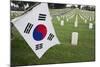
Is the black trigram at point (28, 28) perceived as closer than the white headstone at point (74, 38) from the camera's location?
Yes

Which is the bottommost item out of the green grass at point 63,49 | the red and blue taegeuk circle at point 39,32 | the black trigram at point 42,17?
the green grass at point 63,49

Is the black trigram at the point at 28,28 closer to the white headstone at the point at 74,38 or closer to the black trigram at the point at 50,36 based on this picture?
the black trigram at the point at 50,36

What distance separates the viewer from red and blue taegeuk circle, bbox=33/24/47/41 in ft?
6.05

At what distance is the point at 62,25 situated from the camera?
1.93 metres

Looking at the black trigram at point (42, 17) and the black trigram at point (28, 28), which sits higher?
the black trigram at point (42, 17)

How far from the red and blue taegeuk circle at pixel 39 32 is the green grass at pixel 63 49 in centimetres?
11

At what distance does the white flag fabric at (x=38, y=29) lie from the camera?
70.6 inches

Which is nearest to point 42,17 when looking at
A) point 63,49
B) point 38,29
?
point 38,29

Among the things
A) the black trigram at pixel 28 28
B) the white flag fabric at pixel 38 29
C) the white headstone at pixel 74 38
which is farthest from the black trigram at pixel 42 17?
the white headstone at pixel 74 38

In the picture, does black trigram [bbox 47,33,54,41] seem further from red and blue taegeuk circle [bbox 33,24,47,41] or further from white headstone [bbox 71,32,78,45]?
white headstone [bbox 71,32,78,45]

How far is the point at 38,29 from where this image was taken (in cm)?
185

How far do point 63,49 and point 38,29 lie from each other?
0.31m

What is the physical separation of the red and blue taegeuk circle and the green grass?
107mm

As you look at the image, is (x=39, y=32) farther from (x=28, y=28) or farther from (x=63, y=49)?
(x=63, y=49)
